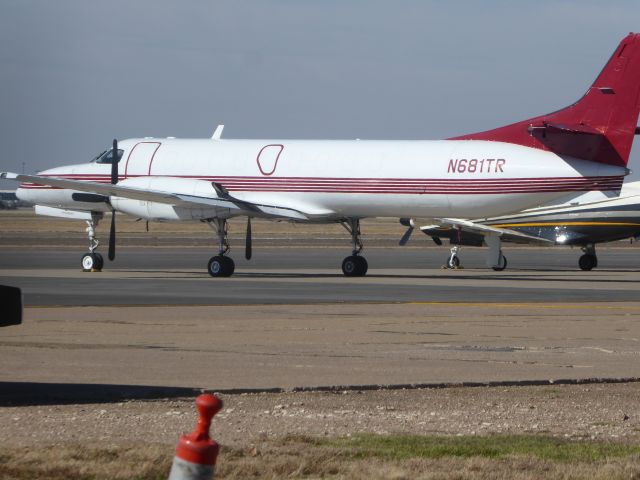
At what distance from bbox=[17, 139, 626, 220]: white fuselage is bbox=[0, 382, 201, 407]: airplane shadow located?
82.3ft

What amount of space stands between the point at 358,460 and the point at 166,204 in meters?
29.6

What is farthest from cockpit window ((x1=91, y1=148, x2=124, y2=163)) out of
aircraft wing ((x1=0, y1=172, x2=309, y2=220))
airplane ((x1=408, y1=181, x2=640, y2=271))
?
airplane ((x1=408, y1=181, x2=640, y2=271))

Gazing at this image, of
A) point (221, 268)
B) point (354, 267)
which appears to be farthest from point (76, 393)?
point (354, 267)

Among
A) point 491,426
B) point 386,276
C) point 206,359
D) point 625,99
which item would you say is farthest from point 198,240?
point 491,426

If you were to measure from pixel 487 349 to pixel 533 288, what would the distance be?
16.2 metres

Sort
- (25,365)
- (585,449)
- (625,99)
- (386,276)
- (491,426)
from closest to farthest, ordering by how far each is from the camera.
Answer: (585,449)
(491,426)
(25,365)
(625,99)
(386,276)

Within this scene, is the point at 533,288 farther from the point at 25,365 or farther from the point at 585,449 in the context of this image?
the point at 585,449

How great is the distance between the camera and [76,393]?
1316 centimetres

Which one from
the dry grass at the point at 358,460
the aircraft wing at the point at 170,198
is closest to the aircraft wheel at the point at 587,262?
the aircraft wing at the point at 170,198

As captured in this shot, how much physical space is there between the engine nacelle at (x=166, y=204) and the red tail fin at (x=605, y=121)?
9950 mm

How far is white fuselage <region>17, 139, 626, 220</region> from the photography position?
38.1m

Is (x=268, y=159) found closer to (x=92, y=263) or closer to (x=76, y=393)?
(x=92, y=263)

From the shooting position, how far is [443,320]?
2314 centimetres

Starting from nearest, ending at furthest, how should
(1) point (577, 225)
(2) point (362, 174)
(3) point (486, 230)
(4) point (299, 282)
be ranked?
(4) point (299, 282) → (2) point (362, 174) → (1) point (577, 225) → (3) point (486, 230)
